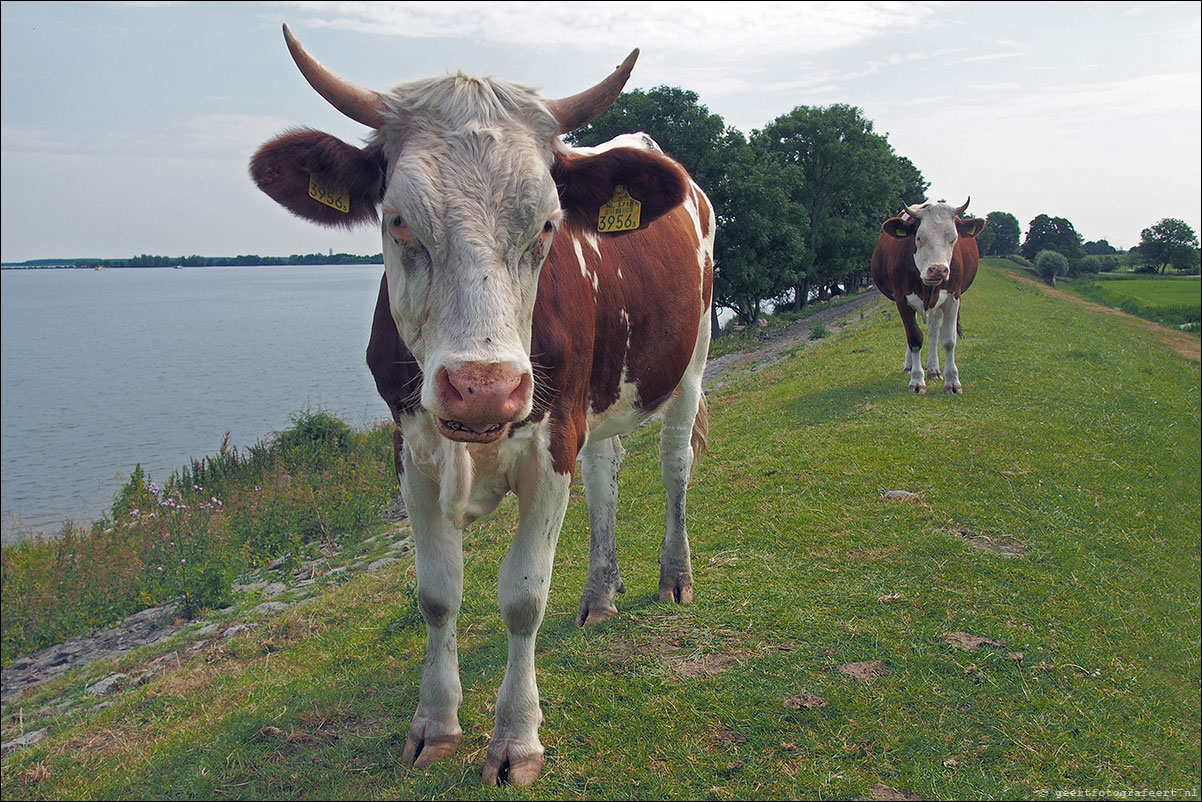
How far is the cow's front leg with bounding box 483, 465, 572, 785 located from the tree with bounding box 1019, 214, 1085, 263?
47.2 metres

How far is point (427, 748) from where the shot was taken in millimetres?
3629

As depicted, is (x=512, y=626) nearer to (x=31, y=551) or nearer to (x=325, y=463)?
(x=31, y=551)

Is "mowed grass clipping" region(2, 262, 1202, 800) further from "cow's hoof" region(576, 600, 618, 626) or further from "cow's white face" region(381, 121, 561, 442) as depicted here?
"cow's white face" region(381, 121, 561, 442)

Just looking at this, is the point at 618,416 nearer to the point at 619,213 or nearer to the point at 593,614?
the point at 619,213

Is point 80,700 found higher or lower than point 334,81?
lower

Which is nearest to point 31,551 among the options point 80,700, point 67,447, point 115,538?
point 115,538

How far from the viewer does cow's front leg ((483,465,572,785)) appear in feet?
11.3

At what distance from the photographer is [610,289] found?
162 inches

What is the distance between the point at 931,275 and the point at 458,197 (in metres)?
9.72

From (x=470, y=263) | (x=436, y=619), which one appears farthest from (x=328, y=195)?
(x=436, y=619)

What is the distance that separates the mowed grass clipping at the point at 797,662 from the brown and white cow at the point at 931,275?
125 inches

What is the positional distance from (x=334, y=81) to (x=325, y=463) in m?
11.8

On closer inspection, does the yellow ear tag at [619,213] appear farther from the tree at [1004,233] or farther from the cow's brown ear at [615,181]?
the tree at [1004,233]

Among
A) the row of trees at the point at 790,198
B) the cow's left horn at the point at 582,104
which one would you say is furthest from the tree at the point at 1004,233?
the cow's left horn at the point at 582,104
